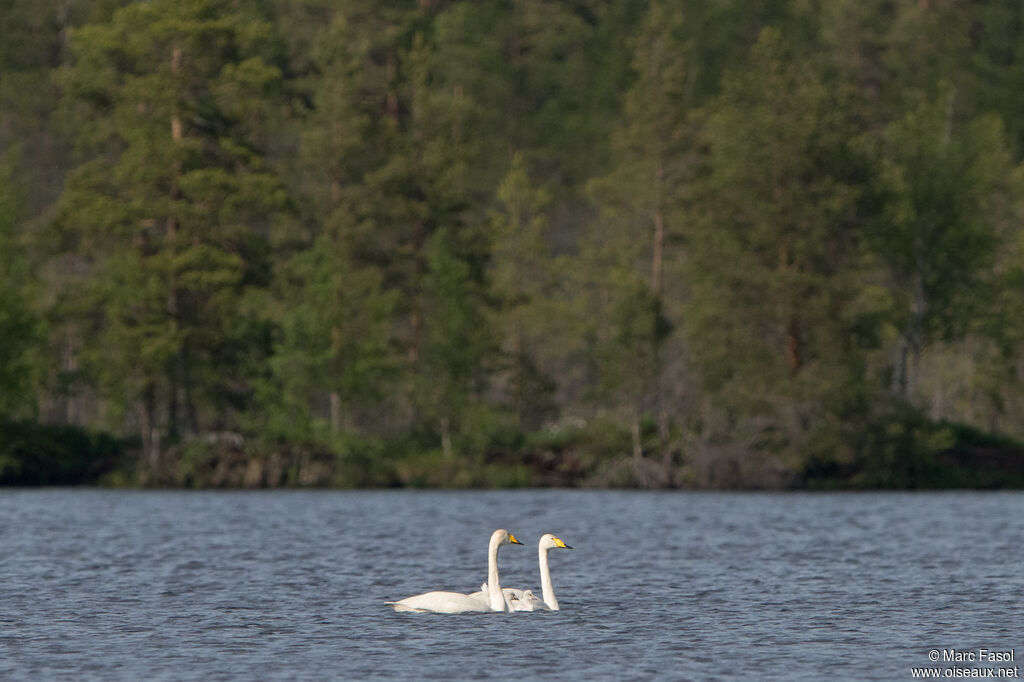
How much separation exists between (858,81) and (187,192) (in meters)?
46.9

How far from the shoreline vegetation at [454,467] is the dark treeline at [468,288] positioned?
0.13 m

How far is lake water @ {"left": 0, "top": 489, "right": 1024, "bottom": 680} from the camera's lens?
64.8 ft

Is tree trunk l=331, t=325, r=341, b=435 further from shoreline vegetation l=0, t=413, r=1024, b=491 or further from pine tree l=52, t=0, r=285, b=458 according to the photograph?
shoreline vegetation l=0, t=413, r=1024, b=491

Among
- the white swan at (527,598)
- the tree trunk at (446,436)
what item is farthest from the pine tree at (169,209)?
the white swan at (527,598)

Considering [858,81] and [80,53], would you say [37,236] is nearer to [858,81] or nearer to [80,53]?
[80,53]

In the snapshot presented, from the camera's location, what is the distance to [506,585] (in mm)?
29406

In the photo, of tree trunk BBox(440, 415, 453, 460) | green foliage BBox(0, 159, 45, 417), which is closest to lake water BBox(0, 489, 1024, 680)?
green foliage BBox(0, 159, 45, 417)

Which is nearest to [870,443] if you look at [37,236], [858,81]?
[37,236]

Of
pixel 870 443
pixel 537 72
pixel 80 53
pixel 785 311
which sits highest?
pixel 537 72

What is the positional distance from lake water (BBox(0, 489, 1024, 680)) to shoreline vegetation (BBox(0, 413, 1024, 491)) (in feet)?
44.1

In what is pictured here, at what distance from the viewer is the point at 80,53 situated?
72.1 m

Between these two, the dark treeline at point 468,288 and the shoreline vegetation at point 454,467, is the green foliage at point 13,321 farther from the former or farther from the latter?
the shoreline vegetation at point 454,467

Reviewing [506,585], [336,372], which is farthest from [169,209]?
[506,585]

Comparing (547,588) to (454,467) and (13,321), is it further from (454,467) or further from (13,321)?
(13,321)
